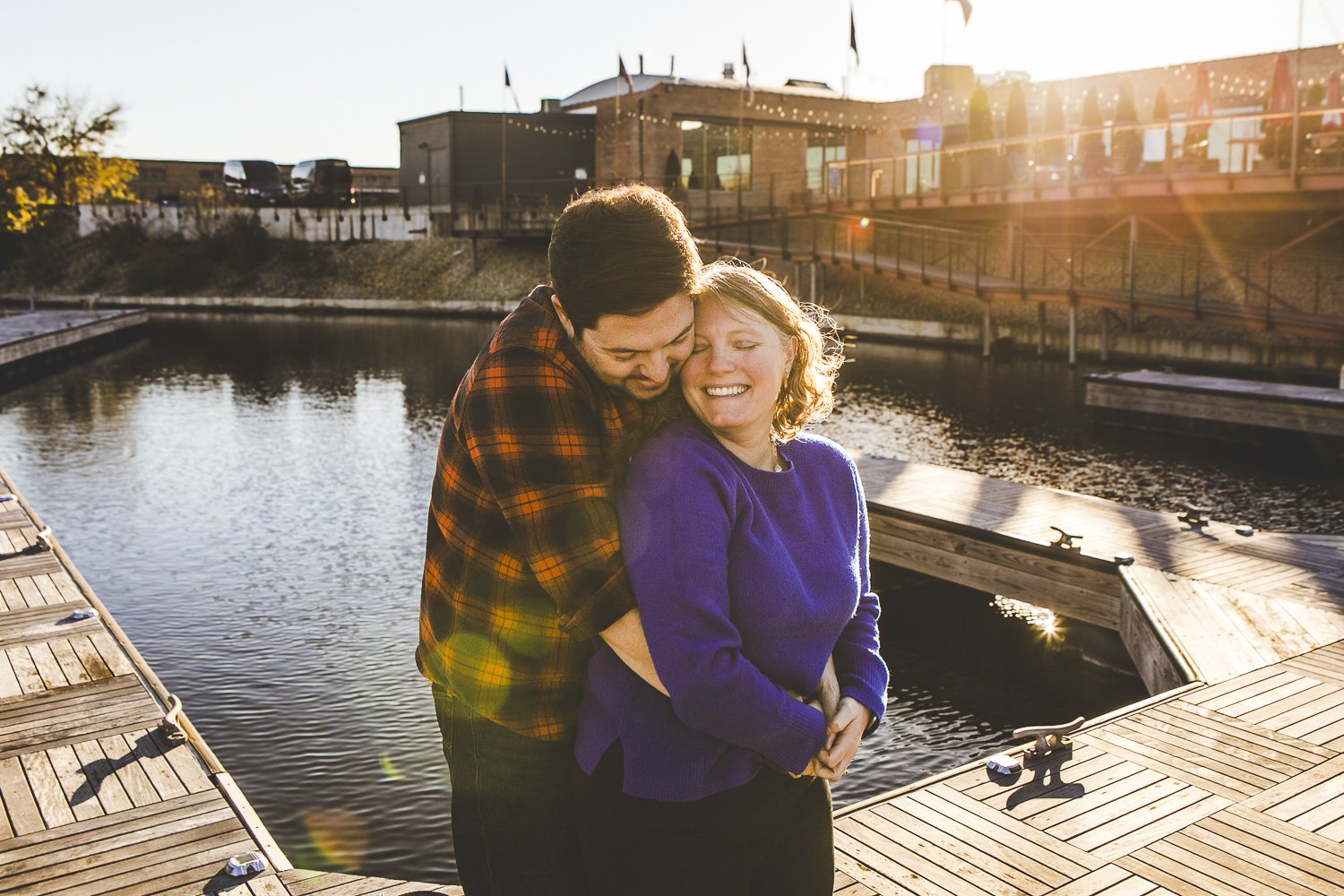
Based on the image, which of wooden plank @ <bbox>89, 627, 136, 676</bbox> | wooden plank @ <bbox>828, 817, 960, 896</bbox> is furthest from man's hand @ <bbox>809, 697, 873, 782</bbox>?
wooden plank @ <bbox>89, 627, 136, 676</bbox>

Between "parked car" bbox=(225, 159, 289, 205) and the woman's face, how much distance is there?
170ft

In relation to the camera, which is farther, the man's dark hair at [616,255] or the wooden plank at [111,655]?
the wooden plank at [111,655]

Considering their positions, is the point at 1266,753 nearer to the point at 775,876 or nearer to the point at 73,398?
the point at 775,876

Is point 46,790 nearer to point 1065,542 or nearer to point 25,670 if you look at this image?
point 25,670

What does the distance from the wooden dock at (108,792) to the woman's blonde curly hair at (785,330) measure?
1958mm

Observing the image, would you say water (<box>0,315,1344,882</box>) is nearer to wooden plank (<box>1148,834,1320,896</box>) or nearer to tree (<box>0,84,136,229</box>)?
wooden plank (<box>1148,834,1320,896</box>)

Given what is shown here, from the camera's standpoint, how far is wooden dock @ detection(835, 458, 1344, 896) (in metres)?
4.07

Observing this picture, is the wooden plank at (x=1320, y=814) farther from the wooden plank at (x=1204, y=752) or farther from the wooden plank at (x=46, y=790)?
the wooden plank at (x=46, y=790)

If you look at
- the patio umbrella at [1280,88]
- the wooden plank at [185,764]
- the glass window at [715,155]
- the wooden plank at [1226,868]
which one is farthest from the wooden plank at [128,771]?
the glass window at [715,155]

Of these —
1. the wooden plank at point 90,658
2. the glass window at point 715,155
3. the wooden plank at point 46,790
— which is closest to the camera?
the wooden plank at point 46,790

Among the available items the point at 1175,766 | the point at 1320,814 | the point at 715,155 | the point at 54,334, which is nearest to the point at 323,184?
the point at 715,155

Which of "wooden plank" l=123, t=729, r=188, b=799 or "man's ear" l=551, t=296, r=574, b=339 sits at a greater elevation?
"man's ear" l=551, t=296, r=574, b=339

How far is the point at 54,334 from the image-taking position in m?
28.5

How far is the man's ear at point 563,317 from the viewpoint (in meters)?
2.15
